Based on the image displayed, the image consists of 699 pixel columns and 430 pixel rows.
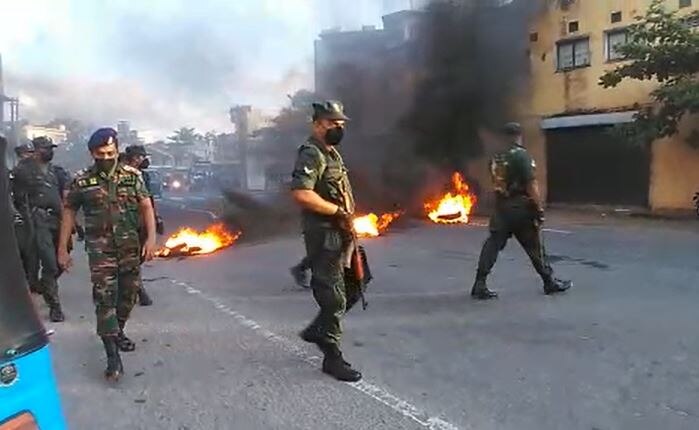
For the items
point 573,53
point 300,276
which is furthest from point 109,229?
point 573,53

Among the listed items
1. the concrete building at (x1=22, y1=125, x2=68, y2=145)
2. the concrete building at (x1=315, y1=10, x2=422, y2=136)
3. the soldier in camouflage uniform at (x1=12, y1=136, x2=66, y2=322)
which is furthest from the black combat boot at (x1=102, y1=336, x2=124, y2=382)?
the concrete building at (x1=315, y1=10, x2=422, y2=136)

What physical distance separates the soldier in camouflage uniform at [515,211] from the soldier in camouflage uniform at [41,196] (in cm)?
372

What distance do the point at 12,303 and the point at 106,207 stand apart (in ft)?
9.75

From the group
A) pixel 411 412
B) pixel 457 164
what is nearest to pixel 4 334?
pixel 411 412

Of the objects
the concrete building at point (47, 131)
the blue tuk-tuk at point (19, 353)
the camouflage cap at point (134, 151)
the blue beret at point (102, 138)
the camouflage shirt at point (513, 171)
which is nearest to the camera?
the blue tuk-tuk at point (19, 353)

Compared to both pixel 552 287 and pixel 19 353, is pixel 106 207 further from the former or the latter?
pixel 552 287

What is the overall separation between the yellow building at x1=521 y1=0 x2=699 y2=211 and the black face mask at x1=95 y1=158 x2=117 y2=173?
562 inches

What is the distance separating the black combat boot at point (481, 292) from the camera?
6664 millimetres

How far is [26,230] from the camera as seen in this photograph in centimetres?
614

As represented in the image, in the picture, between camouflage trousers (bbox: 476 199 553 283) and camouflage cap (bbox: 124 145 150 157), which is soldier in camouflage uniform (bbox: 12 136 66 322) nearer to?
camouflage cap (bbox: 124 145 150 157)

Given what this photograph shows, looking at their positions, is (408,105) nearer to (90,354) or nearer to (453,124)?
(453,124)

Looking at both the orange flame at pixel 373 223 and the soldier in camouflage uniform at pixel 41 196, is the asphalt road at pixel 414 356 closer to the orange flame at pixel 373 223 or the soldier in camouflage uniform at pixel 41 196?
the soldier in camouflage uniform at pixel 41 196

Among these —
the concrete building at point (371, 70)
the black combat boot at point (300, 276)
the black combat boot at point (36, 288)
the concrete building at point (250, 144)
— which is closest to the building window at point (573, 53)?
the concrete building at point (371, 70)

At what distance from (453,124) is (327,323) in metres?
12.8
